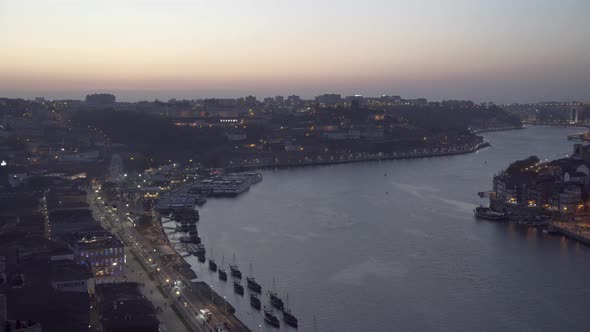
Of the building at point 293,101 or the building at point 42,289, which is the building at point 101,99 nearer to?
the building at point 293,101

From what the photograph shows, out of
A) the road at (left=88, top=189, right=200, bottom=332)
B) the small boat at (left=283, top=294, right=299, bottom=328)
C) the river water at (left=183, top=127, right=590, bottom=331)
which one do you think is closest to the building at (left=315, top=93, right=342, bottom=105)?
the river water at (left=183, top=127, right=590, bottom=331)

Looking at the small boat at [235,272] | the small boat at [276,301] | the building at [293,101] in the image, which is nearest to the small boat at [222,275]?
the small boat at [235,272]

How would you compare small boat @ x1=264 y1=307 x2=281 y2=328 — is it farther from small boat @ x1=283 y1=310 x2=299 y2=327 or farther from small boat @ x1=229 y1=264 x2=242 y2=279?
small boat @ x1=229 y1=264 x2=242 y2=279

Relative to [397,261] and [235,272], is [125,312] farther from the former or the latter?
[397,261]

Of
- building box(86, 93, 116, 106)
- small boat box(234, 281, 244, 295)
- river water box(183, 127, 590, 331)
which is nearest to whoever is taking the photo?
river water box(183, 127, 590, 331)

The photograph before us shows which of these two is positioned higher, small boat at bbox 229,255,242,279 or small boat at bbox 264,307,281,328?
small boat at bbox 229,255,242,279

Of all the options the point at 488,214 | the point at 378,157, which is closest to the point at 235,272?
the point at 488,214
